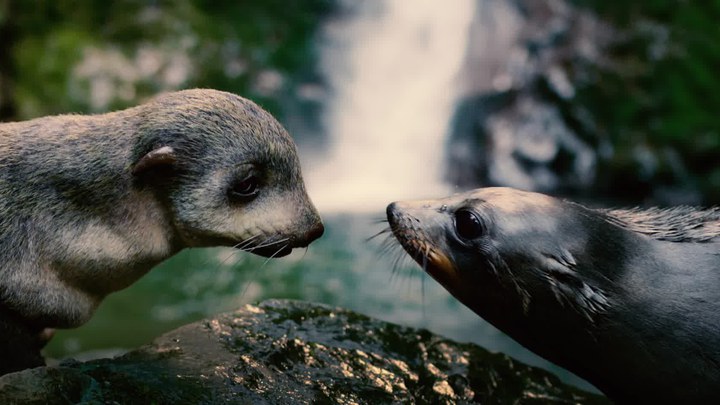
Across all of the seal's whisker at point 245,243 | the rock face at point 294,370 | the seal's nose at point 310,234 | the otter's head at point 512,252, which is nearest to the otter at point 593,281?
the otter's head at point 512,252

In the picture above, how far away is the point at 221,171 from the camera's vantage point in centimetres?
328

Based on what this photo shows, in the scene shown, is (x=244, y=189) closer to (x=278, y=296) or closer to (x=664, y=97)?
(x=278, y=296)

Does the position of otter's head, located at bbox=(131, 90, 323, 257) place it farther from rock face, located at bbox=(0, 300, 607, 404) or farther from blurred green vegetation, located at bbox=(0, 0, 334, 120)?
blurred green vegetation, located at bbox=(0, 0, 334, 120)

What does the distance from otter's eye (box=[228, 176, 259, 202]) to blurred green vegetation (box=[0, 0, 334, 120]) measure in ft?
34.5

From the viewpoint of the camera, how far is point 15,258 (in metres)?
3.15

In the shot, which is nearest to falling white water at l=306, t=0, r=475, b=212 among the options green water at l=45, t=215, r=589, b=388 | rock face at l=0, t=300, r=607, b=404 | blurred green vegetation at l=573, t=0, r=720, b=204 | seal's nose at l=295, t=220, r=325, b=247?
green water at l=45, t=215, r=589, b=388

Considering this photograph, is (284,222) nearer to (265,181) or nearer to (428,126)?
(265,181)

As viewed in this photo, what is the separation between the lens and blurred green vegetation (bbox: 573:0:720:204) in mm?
12633

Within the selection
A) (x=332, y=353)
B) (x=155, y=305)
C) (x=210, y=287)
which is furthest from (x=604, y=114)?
(x=332, y=353)

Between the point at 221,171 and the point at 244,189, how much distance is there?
146 mm

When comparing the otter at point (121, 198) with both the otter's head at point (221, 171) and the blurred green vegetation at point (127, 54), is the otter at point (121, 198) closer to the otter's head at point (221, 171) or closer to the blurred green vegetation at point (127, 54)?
the otter's head at point (221, 171)

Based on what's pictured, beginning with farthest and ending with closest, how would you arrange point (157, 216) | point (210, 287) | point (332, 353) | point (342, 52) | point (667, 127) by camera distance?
1. point (342, 52)
2. point (667, 127)
3. point (210, 287)
4. point (332, 353)
5. point (157, 216)

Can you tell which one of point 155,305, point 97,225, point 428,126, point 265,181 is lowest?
point 155,305

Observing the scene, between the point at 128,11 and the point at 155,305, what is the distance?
773 centimetres
